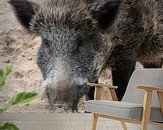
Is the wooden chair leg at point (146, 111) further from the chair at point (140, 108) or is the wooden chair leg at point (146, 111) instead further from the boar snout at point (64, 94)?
the boar snout at point (64, 94)

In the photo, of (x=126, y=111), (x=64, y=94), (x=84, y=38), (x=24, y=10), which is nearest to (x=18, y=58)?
(x=24, y=10)

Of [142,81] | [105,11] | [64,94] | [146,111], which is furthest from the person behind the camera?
[105,11]

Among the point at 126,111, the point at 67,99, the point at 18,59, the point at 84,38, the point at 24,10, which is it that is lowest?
the point at 67,99

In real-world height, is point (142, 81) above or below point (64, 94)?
above

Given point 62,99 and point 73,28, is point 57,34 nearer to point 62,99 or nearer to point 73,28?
point 73,28

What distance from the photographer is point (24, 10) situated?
303cm

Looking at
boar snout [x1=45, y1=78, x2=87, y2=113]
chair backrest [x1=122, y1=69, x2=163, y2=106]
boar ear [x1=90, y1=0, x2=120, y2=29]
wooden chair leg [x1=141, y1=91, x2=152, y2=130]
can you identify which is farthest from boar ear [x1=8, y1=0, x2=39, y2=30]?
wooden chair leg [x1=141, y1=91, x2=152, y2=130]

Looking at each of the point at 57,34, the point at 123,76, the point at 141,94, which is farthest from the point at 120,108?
the point at 123,76

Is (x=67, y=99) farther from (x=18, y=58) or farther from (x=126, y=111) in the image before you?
(x=126, y=111)

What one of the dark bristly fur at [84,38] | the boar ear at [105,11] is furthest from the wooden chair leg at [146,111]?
the boar ear at [105,11]

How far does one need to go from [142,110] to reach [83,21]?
1580 millimetres

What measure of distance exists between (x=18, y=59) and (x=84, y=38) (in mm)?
664

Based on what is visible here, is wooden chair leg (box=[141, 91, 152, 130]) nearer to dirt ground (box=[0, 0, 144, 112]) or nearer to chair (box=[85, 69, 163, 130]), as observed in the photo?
chair (box=[85, 69, 163, 130])

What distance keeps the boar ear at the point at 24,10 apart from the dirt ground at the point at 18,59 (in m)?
0.14
